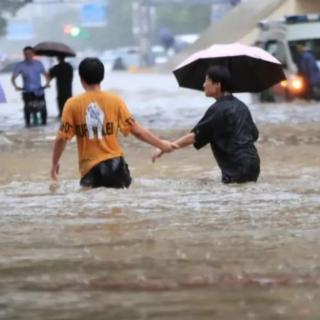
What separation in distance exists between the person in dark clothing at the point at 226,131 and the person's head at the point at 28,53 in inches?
486

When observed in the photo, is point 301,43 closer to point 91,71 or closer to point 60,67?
point 60,67

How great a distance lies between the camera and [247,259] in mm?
7473

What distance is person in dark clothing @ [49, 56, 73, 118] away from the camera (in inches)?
967

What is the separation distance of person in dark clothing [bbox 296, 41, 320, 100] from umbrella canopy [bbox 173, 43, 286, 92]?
1838 centimetres

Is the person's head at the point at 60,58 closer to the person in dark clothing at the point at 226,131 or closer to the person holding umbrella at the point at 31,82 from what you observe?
the person holding umbrella at the point at 31,82

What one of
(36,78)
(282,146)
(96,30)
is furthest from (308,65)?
(96,30)

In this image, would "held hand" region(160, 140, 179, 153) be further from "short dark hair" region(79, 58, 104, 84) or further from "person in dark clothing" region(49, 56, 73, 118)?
"person in dark clothing" region(49, 56, 73, 118)

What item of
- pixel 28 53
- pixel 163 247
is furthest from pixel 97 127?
pixel 28 53

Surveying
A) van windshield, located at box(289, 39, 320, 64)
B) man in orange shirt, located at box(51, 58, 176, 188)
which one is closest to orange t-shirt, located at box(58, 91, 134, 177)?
man in orange shirt, located at box(51, 58, 176, 188)

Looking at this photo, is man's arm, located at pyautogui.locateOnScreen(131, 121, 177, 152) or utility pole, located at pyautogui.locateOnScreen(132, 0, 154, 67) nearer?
man's arm, located at pyautogui.locateOnScreen(131, 121, 177, 152)

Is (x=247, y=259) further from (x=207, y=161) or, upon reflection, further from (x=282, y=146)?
(x=282, y=146)

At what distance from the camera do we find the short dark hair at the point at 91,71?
9383 mm

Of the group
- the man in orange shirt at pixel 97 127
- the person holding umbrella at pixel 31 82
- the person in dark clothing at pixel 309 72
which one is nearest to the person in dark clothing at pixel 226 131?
Result: the man in orange shirt at pixel 97 127

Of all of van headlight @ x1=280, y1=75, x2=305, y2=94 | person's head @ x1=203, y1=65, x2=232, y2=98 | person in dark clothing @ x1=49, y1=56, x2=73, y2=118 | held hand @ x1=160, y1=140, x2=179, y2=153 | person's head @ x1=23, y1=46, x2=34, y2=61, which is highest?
person's head @ x1=203, y1=65, x2=232, y2=98
